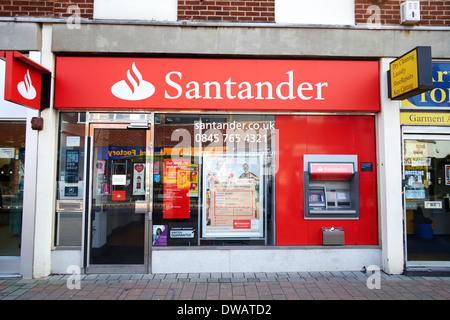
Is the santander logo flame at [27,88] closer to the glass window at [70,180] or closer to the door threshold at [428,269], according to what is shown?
the glass window at [70,180]

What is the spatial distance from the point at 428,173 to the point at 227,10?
15.9ft

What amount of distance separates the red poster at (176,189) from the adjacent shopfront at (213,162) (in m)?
0.02

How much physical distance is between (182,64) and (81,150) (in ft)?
7.90

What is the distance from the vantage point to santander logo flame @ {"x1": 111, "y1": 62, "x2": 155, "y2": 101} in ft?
18.0

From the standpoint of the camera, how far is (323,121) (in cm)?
576

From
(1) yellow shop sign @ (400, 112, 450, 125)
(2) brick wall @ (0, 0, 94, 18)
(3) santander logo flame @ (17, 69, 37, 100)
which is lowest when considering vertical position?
(1) yellow shop sign @ (400, 112, 450, 125)

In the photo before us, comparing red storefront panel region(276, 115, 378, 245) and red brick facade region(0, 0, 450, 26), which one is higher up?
red brick facade region(0, 0, 450, 26)

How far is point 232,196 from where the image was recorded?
5.76m

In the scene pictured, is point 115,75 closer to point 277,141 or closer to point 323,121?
point 277,141

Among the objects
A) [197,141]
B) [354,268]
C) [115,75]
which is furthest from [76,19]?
[354,268]

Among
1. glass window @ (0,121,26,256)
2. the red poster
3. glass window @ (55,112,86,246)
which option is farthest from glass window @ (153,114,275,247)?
glass window @ (0,121,26,256)

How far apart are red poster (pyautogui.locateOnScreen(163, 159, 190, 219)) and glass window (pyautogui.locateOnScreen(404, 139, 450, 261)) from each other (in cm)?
408

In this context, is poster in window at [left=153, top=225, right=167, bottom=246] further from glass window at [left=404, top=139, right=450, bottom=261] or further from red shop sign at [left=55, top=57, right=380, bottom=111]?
glass window at [left=404, top=139, right=450, bottom=261]

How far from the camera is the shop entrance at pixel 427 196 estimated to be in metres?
5.70
